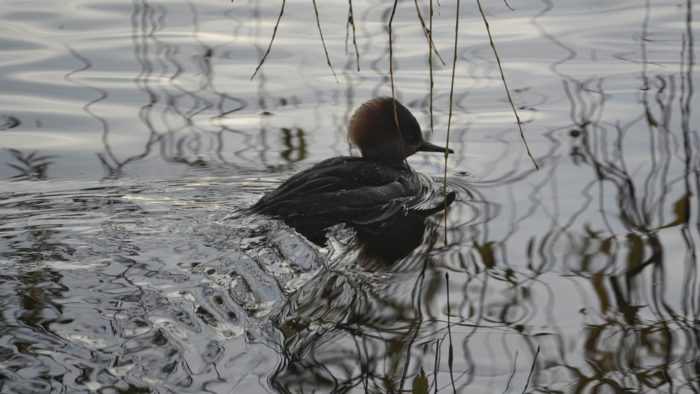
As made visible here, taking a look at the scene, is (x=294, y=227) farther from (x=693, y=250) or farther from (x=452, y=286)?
(x=693, y=250)

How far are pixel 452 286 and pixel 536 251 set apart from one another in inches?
24.6

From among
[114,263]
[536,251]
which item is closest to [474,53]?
[536,251]

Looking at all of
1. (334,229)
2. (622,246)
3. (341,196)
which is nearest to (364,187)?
(341,196)

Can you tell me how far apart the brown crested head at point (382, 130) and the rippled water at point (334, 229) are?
22 cm

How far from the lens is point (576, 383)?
4152 mm

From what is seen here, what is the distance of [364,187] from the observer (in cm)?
681

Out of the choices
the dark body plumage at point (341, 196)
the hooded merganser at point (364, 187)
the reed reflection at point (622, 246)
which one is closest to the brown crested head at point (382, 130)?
the hooded merganser at point (364, 187)

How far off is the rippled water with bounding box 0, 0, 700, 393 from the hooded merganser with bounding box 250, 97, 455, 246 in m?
0.18

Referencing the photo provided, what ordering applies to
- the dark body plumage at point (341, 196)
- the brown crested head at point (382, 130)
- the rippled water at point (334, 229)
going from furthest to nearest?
1. the brown crested head at point (382, 130)
2. the dark body plumage at point (341, 196)
3. the rippled water at point (334, 229)

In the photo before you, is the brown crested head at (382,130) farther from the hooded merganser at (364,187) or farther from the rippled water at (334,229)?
the rippled water at (334,229)

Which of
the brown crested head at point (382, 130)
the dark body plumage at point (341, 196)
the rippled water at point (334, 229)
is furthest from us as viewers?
the brown crested head at point (382, 130)

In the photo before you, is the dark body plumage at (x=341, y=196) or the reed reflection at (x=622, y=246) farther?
the dark body plumage at (x=341, y=196)

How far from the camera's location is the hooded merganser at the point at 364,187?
634 centimetres

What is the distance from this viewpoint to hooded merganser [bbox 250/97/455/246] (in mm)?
6336
